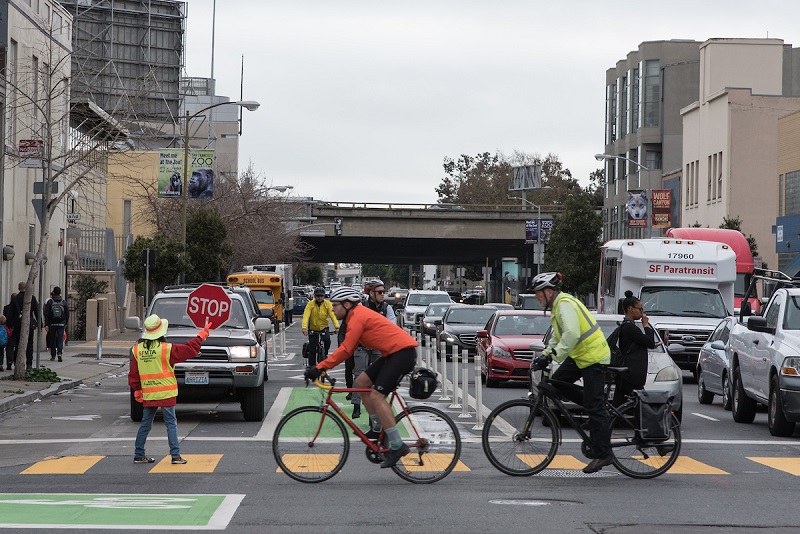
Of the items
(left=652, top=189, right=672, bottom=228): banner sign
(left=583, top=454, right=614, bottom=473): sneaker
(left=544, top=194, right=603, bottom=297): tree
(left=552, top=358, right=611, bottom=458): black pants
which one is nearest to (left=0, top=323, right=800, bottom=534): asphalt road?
(left=583, top=454, right=614, bottom=473): sneaker

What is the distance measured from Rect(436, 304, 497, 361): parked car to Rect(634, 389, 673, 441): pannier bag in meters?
18.7

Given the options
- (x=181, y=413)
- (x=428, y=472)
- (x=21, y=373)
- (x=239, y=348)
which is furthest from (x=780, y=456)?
Result: (x=21, y=373)

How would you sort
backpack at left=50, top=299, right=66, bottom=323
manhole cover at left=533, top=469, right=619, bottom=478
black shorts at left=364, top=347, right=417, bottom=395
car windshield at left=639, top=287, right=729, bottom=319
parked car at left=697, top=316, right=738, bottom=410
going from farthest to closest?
1. backpack at left=50, top=299, right=66, bottom=323
2. car windshield at left=639, top=287, right=729, bottom=319
3. parked car at left=697, top=316, right=738, bottom=410
4. manhole cover at left=533, top=469, right=619, bottom=478
5. black shorts at left=364, top=347, right=417, bottom=395

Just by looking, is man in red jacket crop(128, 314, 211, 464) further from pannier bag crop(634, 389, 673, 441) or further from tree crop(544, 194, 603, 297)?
tree crop(544, 194, 603, 297)

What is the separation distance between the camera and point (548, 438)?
38.7ft

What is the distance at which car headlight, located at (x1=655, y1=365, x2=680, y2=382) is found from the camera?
1612 centimetres

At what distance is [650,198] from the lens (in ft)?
181

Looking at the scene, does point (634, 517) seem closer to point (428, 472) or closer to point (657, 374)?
point (428, 472)

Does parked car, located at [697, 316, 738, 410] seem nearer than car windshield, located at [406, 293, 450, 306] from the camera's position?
Yes

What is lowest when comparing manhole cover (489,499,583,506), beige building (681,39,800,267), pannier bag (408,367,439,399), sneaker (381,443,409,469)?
manhole cover (489,499,583,506)

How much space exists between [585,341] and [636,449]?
1200 millimetres

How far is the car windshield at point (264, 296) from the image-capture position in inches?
2037

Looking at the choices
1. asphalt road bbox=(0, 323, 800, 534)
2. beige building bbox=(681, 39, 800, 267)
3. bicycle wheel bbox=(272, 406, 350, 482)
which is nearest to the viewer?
asphalt road bbox=(0, 323, 800, 534)

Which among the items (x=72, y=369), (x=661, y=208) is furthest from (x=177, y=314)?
(x=661, y=208)
